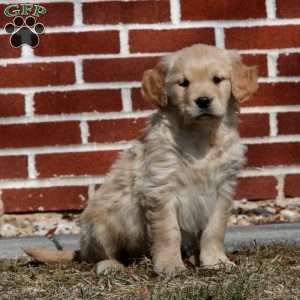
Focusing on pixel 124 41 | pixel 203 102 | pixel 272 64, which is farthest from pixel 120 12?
pixel 203 102

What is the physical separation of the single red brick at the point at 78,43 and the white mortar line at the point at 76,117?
384mm

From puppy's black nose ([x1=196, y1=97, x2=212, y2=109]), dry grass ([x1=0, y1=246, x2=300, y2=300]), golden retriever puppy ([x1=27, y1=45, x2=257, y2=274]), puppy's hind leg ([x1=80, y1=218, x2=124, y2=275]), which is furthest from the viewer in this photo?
puppy's hind leg ([x1=80, y1=218, x2=124, y2=275])

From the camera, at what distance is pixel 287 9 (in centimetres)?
570

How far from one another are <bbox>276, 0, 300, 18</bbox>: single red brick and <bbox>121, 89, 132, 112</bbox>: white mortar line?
107 centimetres

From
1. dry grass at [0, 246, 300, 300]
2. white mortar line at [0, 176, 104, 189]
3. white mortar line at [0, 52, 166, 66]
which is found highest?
white mortar line at [0, 52, 166, 66]

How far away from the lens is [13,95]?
18.2ft

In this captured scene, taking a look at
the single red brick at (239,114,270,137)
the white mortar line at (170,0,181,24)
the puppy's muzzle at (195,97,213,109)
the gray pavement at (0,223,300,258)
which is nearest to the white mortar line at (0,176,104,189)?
the gray pavement at (0,223,300,258)

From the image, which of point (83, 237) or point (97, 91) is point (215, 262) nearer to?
point (83, 237)

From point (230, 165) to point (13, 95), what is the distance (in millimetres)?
1656

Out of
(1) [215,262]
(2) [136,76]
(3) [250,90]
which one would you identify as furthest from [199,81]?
(2) [136,76]

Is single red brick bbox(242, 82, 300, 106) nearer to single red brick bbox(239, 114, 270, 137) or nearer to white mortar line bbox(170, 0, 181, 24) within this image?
single red brick bbox(239, 114, 270, 137)

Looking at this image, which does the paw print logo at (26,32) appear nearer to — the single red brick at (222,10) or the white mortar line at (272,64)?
the single red brick at (222,10)

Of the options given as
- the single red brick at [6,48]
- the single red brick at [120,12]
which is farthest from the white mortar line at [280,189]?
the single red brick at [6,48]

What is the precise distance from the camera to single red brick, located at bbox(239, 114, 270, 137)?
225 inches
